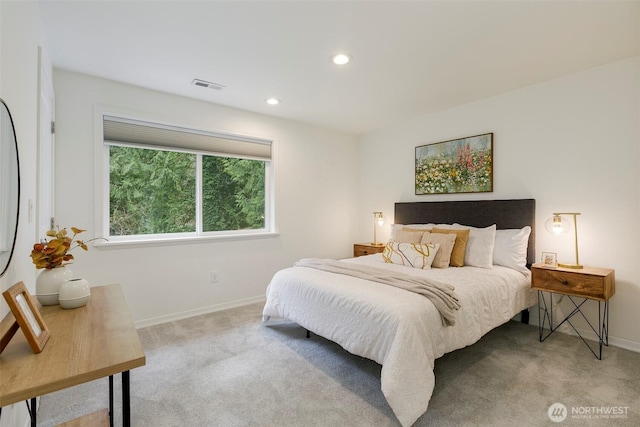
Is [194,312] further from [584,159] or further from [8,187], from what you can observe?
[584,159]

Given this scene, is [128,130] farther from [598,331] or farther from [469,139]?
[598,331]

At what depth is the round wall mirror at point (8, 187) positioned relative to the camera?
117 cm

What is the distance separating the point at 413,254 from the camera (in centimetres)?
302

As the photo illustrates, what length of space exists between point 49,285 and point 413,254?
2666mm

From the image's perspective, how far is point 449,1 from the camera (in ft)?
6.05

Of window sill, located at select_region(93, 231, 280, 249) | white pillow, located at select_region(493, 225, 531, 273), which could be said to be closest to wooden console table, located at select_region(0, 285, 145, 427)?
window sill, located at select_region(93, 231, 280, 249)

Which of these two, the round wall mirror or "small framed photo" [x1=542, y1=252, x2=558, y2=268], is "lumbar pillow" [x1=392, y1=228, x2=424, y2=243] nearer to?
"small framed photo" [x1=542, y1=252, x2=558, y2=268]

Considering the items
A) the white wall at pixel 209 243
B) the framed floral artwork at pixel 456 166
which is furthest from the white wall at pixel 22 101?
the framed floral artwork at pixel 456 166

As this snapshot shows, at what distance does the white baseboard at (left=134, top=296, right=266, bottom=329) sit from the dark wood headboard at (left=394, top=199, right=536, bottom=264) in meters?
2.20

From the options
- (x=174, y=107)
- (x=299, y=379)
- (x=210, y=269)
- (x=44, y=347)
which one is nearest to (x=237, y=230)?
(x=210, y=269)

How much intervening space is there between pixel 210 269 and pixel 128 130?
5.46ft

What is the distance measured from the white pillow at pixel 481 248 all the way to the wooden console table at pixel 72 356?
9.40 feet

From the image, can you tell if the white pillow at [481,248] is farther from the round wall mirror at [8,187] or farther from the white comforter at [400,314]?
the round wall mirror at [8,187]

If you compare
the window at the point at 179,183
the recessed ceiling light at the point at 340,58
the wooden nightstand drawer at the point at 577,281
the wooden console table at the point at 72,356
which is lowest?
the wooden nightstand drawer at the point at 577,281
